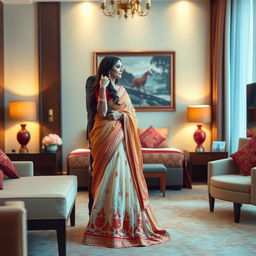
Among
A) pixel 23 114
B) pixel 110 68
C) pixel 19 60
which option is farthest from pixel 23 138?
pixel 110 68

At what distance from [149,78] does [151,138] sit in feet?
Answer: 3.49

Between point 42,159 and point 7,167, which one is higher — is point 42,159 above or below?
below

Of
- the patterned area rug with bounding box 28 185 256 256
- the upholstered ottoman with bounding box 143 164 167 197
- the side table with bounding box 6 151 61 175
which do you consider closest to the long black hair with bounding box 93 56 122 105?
the patterned area rug with bounding box 28 185 256 256

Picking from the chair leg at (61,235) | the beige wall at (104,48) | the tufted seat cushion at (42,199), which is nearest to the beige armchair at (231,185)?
the tufted seat cushion at (42,199)

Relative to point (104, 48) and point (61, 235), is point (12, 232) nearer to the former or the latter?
point (61, 235)

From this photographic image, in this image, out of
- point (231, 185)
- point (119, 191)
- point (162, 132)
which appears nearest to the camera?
point (119, 191)

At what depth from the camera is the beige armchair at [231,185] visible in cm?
384

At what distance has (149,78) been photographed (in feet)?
22.4

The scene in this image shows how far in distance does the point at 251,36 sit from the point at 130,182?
3390 millimetres

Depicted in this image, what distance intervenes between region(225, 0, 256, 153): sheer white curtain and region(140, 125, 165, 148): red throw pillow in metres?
1.06

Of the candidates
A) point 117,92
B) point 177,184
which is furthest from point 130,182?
point 177,184

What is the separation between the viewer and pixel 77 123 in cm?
685

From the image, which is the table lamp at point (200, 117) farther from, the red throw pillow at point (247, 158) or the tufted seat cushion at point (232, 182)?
the tufted seat cushion at point (232, 182)

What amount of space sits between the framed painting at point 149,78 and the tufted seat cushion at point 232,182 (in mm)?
2748
